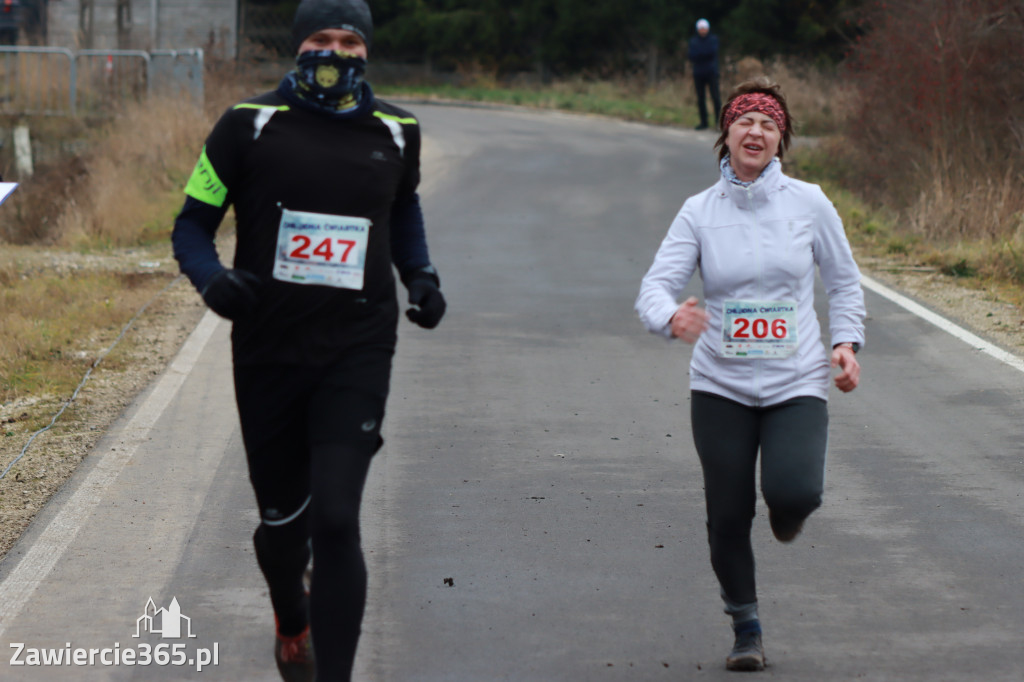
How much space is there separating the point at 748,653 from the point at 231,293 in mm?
1941

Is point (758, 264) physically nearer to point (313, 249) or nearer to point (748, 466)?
point (748, 466)

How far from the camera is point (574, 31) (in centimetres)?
5116

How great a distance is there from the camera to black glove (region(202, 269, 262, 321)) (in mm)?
3928

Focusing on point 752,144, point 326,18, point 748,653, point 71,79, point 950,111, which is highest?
point 326,18

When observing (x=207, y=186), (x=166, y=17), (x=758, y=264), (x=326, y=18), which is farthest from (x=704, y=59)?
(x=166, y=17)

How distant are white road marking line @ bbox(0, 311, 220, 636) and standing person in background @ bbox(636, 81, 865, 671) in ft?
7.76

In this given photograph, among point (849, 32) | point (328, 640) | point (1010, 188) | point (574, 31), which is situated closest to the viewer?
point (328, 640)

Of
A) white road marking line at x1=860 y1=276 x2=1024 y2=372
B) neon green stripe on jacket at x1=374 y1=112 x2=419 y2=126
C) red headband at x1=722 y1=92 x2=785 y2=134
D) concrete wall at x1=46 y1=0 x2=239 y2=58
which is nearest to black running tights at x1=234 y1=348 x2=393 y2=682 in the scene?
neon green stripe on jacket at x1=374 y1=112 x2=419 y2=126

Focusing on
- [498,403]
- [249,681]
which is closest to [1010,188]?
[498,403]

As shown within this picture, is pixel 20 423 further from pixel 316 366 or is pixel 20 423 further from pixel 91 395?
pixel 316 366

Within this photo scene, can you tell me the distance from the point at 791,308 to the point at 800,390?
25cm

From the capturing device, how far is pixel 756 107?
473 centimetres

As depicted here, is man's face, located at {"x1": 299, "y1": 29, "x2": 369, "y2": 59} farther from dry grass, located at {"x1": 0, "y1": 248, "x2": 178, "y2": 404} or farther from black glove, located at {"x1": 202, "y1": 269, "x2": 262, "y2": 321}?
dry grass, located at {"x1": 0, "y1": 248, "x2": 178, "y2": 404}

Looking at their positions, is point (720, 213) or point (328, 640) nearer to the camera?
point (328, 640)
